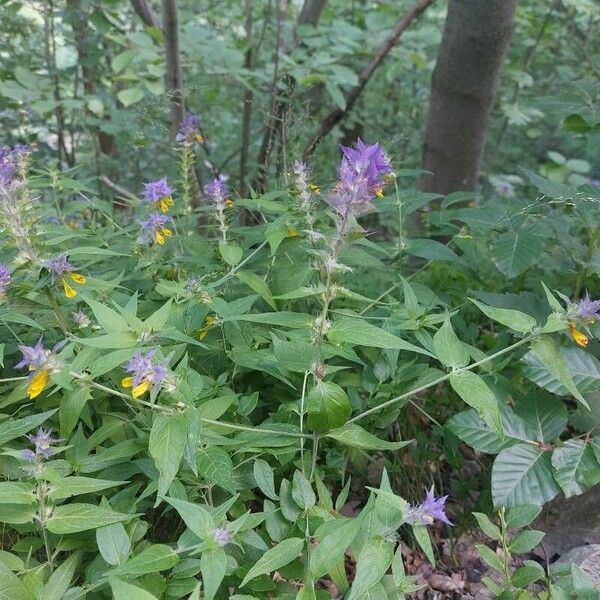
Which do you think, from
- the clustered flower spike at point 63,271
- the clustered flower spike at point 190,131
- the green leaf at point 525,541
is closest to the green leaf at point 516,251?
the green leaf at point 525,541

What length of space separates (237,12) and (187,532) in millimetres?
4968

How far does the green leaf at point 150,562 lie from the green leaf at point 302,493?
0.29 metres

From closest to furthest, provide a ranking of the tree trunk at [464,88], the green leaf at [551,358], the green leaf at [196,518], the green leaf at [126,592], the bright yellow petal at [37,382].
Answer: the green leaf at [126,592], the green leaf at [196,518], the bright yellow petal at [37,382], the green leaf at [551,358], the tree trunk at [464,88]

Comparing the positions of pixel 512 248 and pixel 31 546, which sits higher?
pixel 512 248

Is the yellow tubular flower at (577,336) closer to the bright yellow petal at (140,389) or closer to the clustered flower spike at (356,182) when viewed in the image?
the clustered flower spike at (356,182)

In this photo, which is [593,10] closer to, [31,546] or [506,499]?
[506,499]

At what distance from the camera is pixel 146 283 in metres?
1.93

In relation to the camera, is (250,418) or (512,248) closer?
(250,418)

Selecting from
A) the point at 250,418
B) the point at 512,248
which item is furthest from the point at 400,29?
the point at 250,418

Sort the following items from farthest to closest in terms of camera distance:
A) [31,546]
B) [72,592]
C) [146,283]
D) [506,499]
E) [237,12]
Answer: [237,12], [146,283], [506,499], [31,546], [72,592]

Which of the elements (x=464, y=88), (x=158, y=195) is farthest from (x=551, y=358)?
(x=464, y=88)

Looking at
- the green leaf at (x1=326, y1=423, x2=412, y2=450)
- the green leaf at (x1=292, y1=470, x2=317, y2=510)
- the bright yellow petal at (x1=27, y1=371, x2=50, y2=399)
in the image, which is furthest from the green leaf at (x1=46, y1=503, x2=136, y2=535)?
the green leaf at (x1=326, y1=423, x2=412, y2=450)

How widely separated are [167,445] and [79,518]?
259mm

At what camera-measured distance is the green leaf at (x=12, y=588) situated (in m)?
1.15
